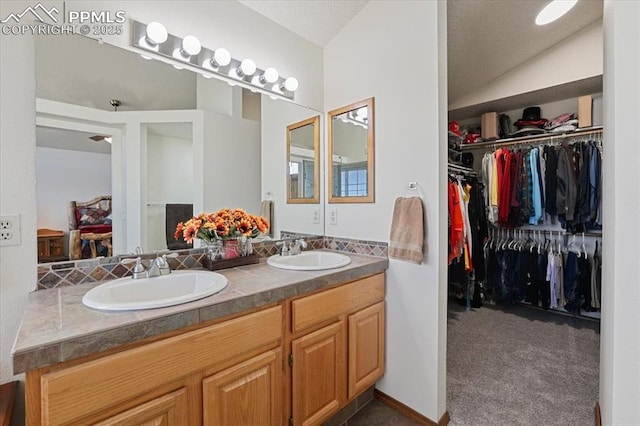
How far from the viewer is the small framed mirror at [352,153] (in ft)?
6.26

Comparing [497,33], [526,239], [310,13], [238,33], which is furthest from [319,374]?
[526,239]

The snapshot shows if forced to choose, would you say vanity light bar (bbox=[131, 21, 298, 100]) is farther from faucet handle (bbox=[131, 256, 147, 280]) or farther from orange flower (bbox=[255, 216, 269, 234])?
faucet handle (bbox=[131, 256, 147, 280])

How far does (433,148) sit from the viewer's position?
1568mm

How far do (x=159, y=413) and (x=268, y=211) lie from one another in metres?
1.30

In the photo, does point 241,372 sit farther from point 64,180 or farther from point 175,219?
point 64,180

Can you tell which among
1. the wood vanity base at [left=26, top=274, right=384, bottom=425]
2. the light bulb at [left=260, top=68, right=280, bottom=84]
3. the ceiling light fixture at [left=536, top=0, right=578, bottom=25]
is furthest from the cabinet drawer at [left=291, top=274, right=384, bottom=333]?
the ceiling light fixture at [left=536, top=0, right=578, bottom=25]

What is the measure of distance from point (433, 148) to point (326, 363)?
127 cm

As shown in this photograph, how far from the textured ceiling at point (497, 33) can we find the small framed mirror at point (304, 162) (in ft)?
4.30

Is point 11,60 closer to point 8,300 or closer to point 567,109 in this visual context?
point 8,300

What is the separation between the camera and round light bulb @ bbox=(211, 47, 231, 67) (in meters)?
1.63

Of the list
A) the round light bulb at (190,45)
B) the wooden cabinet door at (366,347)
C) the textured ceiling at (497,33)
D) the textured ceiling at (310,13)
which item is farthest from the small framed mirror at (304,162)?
the textured ceiling at (497,33)

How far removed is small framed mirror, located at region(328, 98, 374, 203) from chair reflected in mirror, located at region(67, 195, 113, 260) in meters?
1.38

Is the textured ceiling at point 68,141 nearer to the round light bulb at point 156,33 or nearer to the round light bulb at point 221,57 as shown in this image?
the round light bulb at point 156,33

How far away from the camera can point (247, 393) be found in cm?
114
